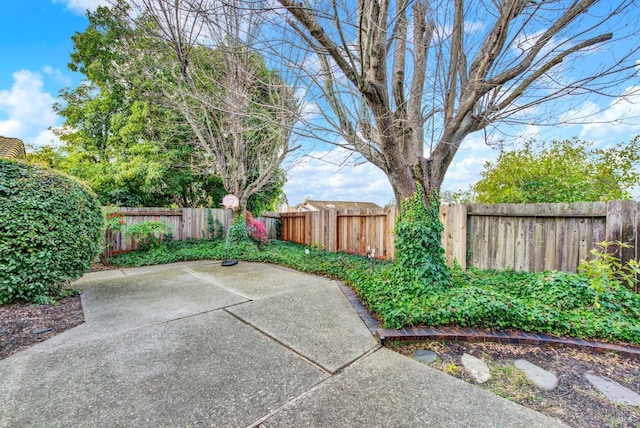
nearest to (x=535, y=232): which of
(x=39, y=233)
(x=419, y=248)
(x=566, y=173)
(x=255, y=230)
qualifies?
(x=566, y=173)

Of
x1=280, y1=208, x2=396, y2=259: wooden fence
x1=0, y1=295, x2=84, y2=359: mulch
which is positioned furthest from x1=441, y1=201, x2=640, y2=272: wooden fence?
x1=0, y1=295, x2=84, y2=359: mulch

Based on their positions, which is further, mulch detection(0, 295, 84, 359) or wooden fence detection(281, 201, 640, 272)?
wooden fence detection(281, 201, 640, 272)

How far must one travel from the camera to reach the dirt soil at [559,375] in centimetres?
151

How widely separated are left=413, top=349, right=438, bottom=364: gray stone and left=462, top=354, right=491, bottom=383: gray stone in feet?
0.71

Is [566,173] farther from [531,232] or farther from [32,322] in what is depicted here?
[32,322]

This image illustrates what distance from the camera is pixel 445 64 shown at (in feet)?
10.3

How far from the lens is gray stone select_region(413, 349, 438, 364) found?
6.83 feet

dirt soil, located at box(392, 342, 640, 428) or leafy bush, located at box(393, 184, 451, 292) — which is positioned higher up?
leafy bush, located at box(393, 184, 451, 292)

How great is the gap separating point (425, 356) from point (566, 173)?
4733mm

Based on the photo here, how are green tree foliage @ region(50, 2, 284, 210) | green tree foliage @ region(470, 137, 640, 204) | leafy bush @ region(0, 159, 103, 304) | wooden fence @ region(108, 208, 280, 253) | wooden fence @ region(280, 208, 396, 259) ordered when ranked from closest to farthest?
leafy bush @ region(0, 159, 103, 304) < green tree foliage @ region(470, 137, 640, 204) < wooden fence @ region(280, 208, 396, 259) < wooden fence @ region(108, 208, 280, 253) < green tree foliage @ region(50, 2, 284, 210)

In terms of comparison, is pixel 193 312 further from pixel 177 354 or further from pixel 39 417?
pixel 39 417

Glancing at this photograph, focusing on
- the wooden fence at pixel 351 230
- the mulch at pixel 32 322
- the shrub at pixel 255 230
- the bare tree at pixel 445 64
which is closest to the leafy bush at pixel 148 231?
the shrub at pixel 255 230

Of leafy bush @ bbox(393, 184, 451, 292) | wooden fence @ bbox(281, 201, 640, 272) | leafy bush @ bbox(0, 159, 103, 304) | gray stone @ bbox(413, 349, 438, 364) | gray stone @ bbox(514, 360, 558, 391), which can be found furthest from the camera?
Answer: wooden fence @ bbox(281, 201, 640, 272)

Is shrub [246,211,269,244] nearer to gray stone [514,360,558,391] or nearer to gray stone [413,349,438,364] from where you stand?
gray stone [413,349,438,364]
